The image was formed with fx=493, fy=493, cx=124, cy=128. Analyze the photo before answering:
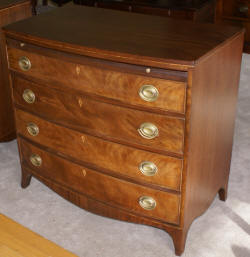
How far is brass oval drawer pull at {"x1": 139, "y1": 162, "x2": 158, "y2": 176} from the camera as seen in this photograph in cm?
233

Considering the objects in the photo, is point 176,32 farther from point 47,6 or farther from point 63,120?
point 47,6

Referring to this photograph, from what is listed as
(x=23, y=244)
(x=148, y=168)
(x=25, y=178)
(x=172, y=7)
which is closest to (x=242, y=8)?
(x=172, y=7)

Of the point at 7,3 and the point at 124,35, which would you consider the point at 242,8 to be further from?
the point at 124,35

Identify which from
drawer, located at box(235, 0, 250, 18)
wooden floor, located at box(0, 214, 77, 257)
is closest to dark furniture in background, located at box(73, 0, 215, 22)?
drawer, located at box(235, 0, 250, 18)

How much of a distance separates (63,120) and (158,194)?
618mm

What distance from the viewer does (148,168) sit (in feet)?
7.71

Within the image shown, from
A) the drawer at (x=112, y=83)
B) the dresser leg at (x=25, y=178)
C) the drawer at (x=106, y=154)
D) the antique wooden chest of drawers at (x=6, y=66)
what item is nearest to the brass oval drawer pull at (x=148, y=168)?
the drawer at (x=106, y=154)

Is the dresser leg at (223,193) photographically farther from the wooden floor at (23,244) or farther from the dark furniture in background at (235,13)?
the dark furniture in background at (235,13)

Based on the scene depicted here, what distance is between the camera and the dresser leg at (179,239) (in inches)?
96.4

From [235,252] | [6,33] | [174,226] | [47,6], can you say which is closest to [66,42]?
[6,33]

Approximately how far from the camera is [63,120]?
254 cm

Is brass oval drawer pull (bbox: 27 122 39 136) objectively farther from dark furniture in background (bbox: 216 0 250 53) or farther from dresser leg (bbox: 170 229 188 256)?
dark furniture in background (bbox: 216 0 250 53)

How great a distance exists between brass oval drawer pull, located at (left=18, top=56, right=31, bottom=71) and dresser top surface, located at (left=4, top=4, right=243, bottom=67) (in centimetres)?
12

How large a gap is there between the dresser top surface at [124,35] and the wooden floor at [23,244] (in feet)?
2.71
